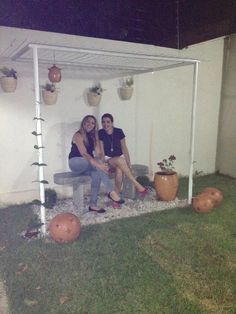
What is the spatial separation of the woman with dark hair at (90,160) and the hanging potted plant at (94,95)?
0.63 meters

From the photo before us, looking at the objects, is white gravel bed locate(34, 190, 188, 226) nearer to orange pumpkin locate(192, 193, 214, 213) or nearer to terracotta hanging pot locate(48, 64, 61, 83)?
orange pumpkin locate(192, 193, 214, 213)

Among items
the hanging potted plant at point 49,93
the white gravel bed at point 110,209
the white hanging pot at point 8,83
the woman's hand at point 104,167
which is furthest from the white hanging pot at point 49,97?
the white gravel bed at point 110,209

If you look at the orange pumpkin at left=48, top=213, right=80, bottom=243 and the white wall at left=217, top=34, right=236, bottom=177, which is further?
the white wall at left=217, top=34, right=236, bottom=177

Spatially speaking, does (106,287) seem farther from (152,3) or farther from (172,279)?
(152,3)

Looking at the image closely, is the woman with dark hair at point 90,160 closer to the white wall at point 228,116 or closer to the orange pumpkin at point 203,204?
the orange pumpkin at point 203,204

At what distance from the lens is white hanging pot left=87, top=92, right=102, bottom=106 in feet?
15.7

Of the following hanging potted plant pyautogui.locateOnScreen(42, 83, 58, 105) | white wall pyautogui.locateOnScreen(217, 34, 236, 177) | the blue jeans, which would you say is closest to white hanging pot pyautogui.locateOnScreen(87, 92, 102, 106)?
hanging potted plant pyautogui.locateOnScreen(42, 83, 58, 105)

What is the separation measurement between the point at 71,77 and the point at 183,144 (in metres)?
2.58

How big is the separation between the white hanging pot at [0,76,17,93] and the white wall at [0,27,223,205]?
0.20 metres

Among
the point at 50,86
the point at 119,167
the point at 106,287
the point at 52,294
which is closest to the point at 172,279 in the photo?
the point at 106,287

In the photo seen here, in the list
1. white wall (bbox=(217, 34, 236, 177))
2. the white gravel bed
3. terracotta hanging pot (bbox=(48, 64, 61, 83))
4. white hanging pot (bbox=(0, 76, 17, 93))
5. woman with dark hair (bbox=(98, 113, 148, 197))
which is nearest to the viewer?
terracotta hanging pot (bbox=(48, 64, 61, 83))

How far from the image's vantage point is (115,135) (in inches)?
180

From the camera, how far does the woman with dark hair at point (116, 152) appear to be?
4.40 metres

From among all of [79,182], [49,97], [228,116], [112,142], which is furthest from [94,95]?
[228,116]
